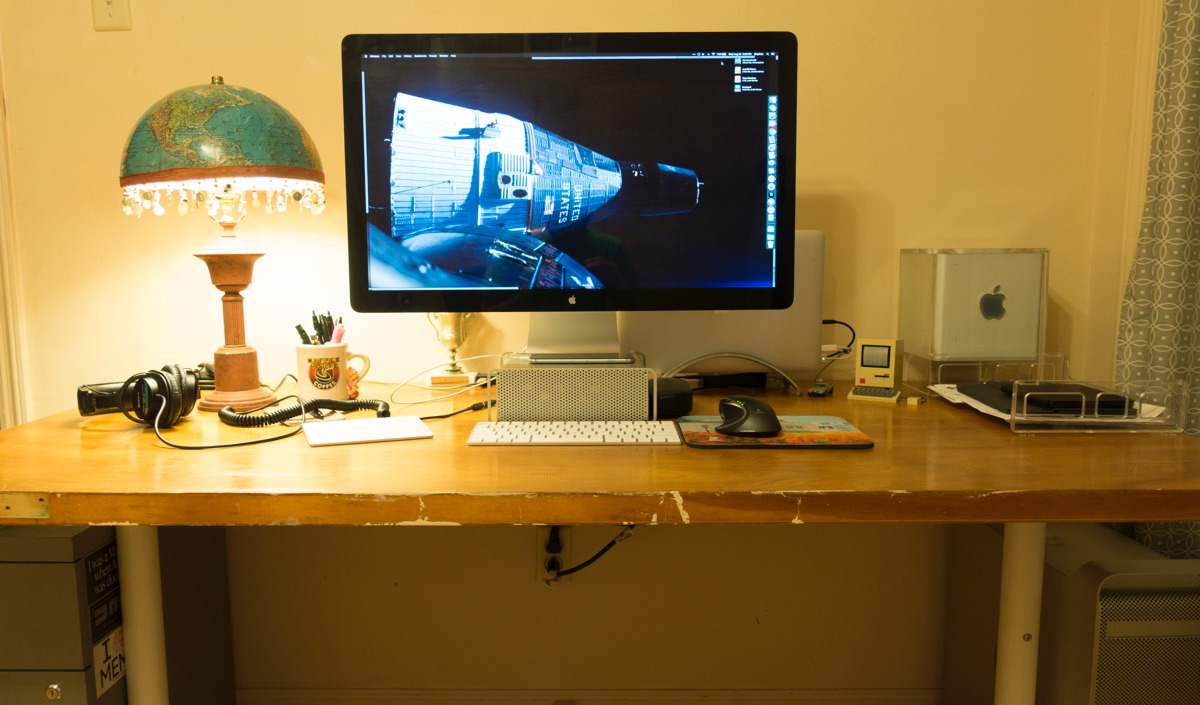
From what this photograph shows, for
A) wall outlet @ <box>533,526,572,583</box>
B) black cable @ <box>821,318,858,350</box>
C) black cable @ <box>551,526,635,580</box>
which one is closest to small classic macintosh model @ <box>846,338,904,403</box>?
black cable @ <box>821,318,858,350</box>

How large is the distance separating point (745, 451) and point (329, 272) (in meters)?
0.97

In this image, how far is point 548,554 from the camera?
1631 mm

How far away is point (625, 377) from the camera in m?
1.16

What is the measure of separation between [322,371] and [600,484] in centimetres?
61

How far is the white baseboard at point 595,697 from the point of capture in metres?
1.67

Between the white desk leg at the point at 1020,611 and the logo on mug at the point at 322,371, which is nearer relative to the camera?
the white desk leg at the point at 1020,611

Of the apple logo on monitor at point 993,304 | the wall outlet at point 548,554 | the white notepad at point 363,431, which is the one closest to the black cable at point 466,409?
the white notepad at point 363,431

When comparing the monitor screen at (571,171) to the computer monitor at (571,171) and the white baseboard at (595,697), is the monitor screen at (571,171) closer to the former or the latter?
the computer monitor at (571,171)

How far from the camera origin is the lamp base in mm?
1293

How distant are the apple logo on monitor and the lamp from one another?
3.88 feet

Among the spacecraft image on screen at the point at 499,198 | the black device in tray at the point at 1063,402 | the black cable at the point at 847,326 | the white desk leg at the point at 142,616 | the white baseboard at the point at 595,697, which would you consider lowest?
the white baseboard at the point at 595,697

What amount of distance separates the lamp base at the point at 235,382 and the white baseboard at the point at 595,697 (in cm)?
73

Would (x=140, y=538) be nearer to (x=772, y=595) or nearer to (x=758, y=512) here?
(x=758, y=512)

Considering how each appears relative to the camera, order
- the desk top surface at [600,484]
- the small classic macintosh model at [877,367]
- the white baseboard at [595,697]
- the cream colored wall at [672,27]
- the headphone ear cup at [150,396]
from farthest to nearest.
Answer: the white baseboard at [595,697]
the cream colored wall at [672,27]
the small classic macintosh model at [877,367]
the headphone ear cup at [150,396]
the desk top surface at [600,484]
